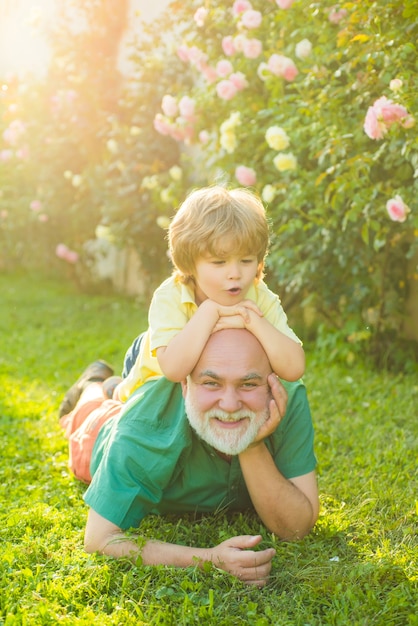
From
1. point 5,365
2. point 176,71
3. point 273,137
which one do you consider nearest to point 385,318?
point 273,137

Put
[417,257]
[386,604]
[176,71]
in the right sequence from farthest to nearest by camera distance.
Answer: [176,71]
[417,257]
[386,604]

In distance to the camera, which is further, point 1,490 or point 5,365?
point 5,365

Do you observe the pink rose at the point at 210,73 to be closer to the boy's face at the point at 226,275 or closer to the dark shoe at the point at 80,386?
the dark shoe at the point at 80,386

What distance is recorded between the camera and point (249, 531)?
9.39ft

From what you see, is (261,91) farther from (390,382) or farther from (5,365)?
(5,365)

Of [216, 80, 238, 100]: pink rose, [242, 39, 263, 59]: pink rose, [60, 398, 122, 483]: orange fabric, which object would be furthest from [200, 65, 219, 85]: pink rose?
[60, 398, 122, 483]: orange fabric

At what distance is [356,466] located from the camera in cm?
356

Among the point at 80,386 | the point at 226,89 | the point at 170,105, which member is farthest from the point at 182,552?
the point at 170,105

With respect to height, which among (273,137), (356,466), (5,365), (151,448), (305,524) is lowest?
(5,365)

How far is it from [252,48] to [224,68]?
0.29 m

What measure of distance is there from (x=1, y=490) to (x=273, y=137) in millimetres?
2478

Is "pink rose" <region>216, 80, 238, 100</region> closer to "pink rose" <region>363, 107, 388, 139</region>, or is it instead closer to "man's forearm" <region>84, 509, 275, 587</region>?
"pink rose" <region>363, 107, 388, 139</region>

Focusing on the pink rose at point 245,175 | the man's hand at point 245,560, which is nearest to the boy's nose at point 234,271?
the man's hand at point 245,560

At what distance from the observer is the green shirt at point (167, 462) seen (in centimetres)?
270
